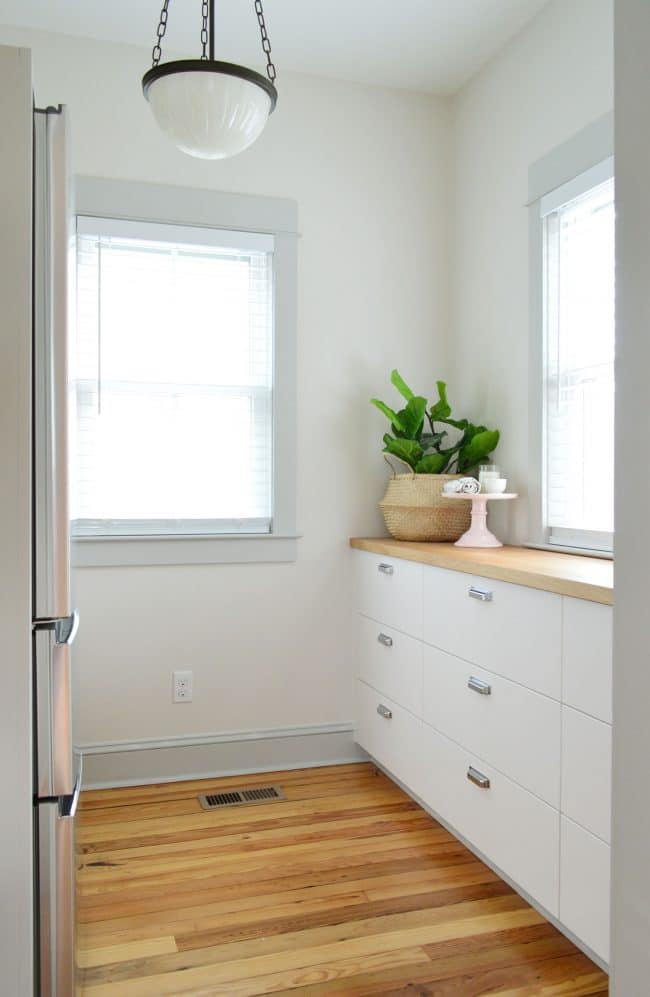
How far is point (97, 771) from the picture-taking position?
124 inches

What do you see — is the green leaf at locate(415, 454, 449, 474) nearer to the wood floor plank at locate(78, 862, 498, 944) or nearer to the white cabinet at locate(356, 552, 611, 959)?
the white cabinet at locate(356, 552, 611, 959)

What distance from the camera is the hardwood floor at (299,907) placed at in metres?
1.96

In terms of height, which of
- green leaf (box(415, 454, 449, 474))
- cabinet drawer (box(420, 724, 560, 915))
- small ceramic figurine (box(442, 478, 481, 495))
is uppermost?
green leaf (box(415, 454, 449, 474))

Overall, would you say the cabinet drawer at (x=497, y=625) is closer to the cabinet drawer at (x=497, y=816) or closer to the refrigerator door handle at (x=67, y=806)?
the cabinet drawer at (x=497, y=816)

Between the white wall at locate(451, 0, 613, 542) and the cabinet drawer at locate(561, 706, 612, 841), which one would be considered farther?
the white wall at locate(451, 0, 613, 542)

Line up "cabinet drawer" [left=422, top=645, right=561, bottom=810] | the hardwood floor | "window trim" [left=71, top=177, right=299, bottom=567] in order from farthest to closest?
"window trim" [left=71, top=177, right=299, bottom=567] → "cabinet drawer" [left=422, top=645, right=561, bottom=810] → the hardwood floor

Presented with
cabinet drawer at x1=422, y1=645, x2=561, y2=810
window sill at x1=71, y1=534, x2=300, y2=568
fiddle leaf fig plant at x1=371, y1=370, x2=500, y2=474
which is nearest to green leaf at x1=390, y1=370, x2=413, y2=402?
fiddle leaf fig plant at x1=371, y1=370, x2=500, y2=474

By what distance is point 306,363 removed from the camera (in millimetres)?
3410

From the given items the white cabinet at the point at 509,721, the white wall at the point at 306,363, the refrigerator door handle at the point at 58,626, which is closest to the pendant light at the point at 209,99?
the white wall at the point at 306,363

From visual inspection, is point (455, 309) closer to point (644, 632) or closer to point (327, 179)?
point (327, 179)

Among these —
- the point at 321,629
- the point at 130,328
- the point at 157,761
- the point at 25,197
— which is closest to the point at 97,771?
the point at 157,761

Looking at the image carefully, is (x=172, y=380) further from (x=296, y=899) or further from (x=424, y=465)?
(x=296, y=899)

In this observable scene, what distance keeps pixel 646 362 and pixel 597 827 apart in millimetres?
1236

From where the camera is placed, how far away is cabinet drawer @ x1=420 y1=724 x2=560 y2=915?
81.8 inches
